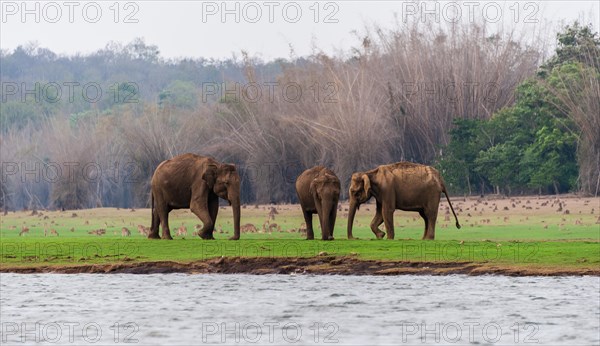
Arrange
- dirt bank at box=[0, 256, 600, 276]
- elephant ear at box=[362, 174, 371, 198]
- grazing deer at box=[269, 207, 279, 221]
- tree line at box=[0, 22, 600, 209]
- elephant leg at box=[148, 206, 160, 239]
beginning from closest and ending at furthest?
dirt bank at box=[0, 256, 600, 276] < elephant ear at box=[362, 174, 371, 198] < elephant leg at box=[148, 206, 160, 239] < grazing deer at box=[269, 207, 279, 221] < tree line at box=[0, 22, 600, 209]

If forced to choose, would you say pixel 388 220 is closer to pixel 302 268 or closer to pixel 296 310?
pixel 302 268

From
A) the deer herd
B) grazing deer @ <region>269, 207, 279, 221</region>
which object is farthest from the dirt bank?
grazing deer @ <region>269, 207, 279, 221</region>

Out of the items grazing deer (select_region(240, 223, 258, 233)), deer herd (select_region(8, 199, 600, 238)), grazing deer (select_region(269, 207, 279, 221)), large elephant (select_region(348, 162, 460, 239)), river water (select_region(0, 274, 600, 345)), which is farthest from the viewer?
grazing deer (select_region(269, 207, 279, 221))

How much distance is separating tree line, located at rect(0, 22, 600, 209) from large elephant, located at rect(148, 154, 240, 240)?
19205 mm

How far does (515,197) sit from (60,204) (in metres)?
20.1

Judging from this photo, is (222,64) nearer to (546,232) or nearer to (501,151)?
(501,151)

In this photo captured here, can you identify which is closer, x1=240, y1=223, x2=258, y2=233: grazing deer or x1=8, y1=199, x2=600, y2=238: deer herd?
x1=240, y1=223, x2=258, y2=233: grazing deer

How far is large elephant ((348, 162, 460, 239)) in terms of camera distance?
28.9 m

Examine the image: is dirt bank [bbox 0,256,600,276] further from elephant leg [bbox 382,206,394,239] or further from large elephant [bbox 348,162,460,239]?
large elephant [bbox 348,162,460,239]

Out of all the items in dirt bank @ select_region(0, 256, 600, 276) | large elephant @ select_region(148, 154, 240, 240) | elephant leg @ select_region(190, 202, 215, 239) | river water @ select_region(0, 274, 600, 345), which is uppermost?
large elephant @ select_region(148, 154, 240, 240)

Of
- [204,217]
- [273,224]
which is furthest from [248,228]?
[204,217]

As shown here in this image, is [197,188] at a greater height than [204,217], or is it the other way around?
[197,188]

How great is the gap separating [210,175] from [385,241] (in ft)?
12.8

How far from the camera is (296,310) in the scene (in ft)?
66.8
